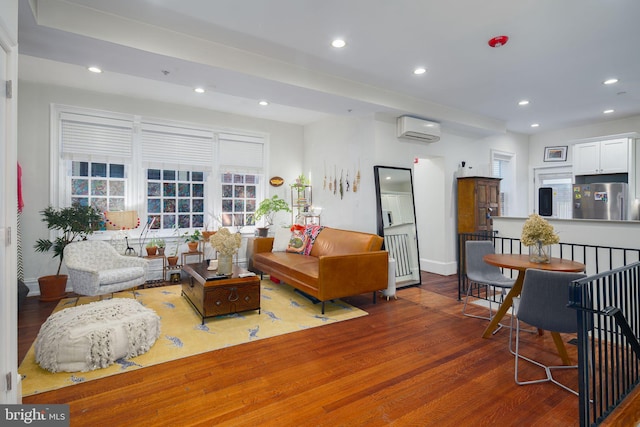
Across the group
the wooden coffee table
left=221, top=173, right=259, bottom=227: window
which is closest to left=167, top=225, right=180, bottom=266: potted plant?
left=221, top=173, right=259, bottom=227: window

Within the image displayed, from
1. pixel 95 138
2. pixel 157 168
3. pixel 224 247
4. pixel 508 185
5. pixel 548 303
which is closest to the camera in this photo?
pixel 548 303

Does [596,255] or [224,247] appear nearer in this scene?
[596,255]

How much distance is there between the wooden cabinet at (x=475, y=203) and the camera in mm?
5676

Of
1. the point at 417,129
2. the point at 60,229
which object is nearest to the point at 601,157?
the point at 417,129

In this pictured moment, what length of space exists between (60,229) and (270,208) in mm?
3124

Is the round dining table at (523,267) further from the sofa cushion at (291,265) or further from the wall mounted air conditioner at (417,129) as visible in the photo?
the wall mounted air conditioner at (417,129)

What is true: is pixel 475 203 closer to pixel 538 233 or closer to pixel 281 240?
pixel 538 233

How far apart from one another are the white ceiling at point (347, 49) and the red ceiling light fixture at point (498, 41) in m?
0.05

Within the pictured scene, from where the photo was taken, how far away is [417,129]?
196 inches

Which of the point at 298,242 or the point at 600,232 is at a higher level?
the point at 600,232

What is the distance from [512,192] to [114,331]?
747 cm

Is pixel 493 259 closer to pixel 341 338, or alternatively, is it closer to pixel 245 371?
pixel 341 338

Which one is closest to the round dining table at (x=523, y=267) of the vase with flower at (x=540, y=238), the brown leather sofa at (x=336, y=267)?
the vase with flower at (x=540, y=238)

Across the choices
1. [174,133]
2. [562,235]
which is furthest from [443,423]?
[174,133]
